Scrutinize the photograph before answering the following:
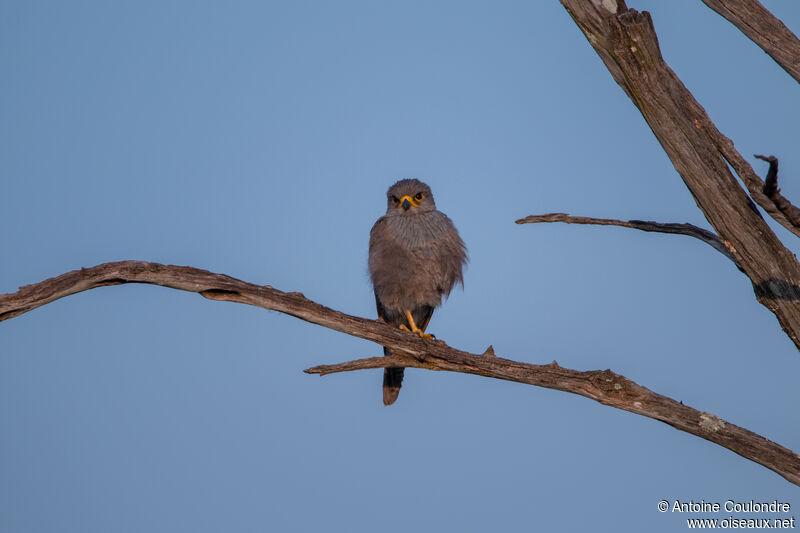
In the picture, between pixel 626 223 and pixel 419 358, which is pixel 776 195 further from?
pixel 419 358

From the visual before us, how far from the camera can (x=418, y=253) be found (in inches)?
257

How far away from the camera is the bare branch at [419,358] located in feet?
11.8

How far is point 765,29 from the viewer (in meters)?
3.65

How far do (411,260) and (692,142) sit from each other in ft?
11.2

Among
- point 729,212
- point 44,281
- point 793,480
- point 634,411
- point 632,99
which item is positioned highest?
point 632,99

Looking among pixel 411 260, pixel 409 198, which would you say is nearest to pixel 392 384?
pixel 411 260

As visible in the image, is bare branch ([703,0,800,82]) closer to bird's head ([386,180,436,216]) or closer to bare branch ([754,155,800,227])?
bare branch ([754,155,800,227])

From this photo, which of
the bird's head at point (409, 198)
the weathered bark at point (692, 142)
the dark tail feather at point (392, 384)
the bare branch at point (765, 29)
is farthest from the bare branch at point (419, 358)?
the bird's head at point (409, 198)

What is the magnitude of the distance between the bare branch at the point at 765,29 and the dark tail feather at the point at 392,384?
4.19 metres

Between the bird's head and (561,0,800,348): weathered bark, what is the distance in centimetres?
356

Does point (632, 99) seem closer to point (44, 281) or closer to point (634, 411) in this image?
point (634, 411)

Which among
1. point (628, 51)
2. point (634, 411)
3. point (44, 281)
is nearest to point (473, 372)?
point (634, 411)

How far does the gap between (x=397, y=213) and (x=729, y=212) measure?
3.93m

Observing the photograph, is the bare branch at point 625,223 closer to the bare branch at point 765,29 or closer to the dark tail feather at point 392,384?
the bare branch at point 765,29
